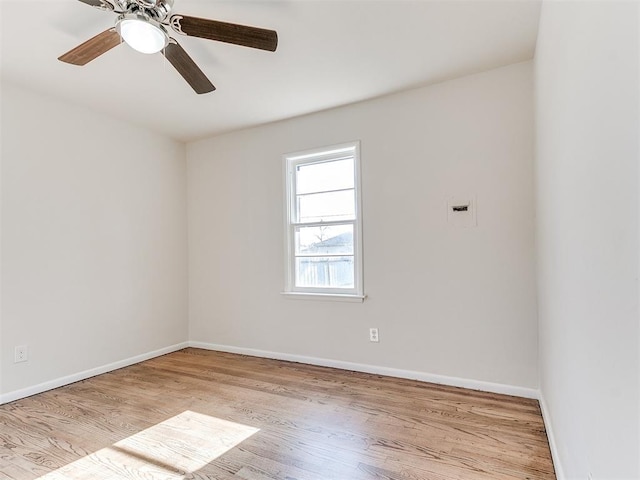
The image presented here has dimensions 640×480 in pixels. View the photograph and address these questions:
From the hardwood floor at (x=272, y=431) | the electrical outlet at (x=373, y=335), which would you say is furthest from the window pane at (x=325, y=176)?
the hardwood floor at (x=272, y=431)

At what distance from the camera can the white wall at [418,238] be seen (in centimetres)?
265

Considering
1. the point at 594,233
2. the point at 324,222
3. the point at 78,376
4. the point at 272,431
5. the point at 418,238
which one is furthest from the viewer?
the point at 324,222

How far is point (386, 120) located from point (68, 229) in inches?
118

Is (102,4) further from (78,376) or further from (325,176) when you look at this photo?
(78,376)

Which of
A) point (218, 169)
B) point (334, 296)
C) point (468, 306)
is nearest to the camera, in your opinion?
point (468, 306)

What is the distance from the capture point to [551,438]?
6.32 feet

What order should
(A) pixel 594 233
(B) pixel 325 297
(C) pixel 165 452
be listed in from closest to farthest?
(A) pixel 594 233, (C) pixel 165 452, (B) pixel 325 297

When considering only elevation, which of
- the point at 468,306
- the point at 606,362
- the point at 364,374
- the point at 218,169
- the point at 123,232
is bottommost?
the point at 364,374

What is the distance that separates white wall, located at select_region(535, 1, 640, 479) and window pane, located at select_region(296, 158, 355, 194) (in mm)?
1857

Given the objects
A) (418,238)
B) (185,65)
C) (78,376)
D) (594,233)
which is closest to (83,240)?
(78,376)

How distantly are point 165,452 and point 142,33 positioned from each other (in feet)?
7.24

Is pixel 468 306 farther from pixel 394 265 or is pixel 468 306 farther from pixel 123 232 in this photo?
pixel 123 232

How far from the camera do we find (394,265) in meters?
3.09

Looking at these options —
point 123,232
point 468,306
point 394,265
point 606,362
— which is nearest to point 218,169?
point 123,232
